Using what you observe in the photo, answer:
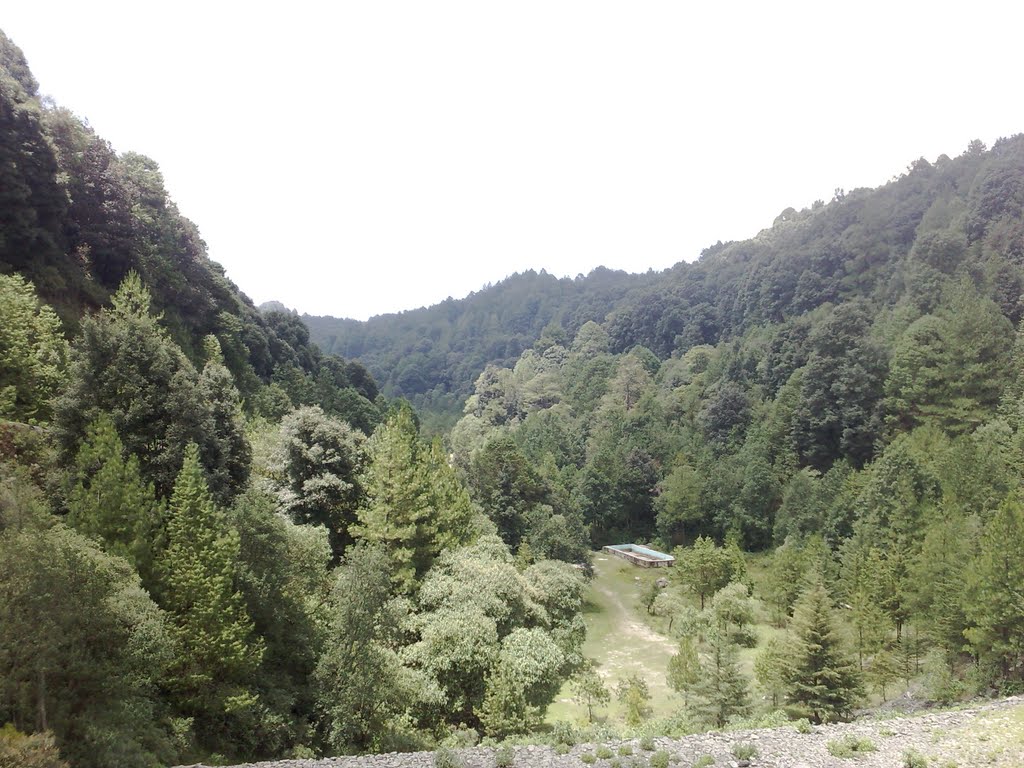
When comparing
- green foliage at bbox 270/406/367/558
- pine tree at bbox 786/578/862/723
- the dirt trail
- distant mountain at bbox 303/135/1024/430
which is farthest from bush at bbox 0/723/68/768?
distant mountain at bbox 303/135/1024/430

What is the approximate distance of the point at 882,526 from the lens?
33.3 m

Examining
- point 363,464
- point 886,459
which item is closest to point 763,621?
point 886,459

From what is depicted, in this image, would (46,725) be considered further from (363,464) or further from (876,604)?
(876,604)

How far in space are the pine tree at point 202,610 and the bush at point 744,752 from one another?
38.9 ft

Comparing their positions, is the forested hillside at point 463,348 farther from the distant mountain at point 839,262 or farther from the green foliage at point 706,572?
the green foliage at point 706,572

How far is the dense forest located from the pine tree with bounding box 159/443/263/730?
2.8 inches

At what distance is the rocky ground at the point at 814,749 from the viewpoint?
44.8ft

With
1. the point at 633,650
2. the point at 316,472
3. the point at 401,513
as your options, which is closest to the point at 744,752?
the point at 401,513

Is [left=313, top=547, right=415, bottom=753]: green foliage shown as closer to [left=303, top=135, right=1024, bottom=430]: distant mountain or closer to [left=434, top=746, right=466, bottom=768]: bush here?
[left=434, top=746, right=466, bottom=768]: bush

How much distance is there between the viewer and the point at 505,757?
14.1 m

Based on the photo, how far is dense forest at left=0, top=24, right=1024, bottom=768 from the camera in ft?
43.9

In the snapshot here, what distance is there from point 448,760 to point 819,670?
14.5m

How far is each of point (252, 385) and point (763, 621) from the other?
36665 millimetres

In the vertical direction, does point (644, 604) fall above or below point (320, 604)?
below
